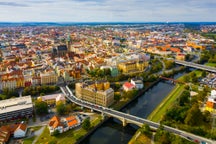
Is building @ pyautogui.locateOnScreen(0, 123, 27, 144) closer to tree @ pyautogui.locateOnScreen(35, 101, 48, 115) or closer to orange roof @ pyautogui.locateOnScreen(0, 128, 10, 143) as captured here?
orange roof @ pyautogui.locateOnScreen(0, 128, 10, 143)

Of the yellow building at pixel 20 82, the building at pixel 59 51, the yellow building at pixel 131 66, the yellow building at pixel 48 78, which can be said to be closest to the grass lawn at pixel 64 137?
the yellow building at pixel 48 78

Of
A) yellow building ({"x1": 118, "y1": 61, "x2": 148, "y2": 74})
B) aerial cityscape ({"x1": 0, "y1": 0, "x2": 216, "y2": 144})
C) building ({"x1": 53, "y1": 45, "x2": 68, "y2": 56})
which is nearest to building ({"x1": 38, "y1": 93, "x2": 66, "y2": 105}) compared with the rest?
aerial cityscape ({"x1": 0, "y1": 0, "x2": 216, "y2": 144})

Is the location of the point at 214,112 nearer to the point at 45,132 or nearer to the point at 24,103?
the point at 45,132

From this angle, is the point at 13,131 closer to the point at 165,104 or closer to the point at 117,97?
the point at 117,97

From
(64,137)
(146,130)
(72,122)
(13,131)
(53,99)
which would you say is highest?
(53,99)

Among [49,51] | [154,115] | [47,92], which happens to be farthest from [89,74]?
[49,51]

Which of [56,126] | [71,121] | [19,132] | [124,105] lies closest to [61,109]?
[71,121]
